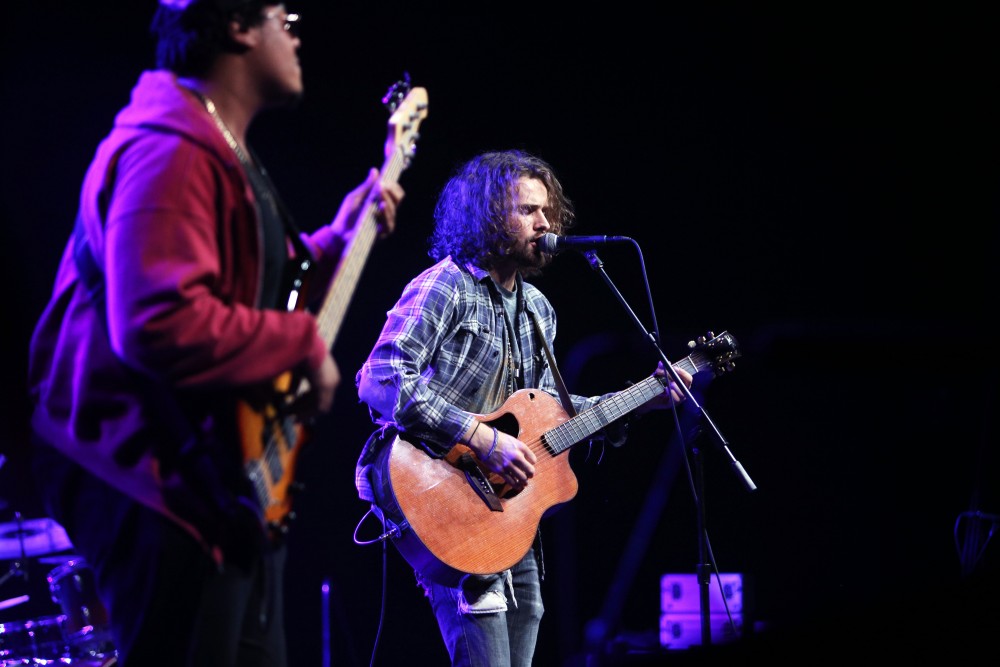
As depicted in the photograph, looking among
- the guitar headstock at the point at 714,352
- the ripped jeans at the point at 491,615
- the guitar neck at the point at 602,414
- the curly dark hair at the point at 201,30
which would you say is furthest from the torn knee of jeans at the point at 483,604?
the curly dark hair at the point at 201,30

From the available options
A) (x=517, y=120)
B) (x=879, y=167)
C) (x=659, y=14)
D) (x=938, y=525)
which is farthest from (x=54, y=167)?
(x=938, y=525)

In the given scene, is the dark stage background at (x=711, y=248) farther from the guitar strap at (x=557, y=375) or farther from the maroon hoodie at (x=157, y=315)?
the maroon hoodie at (x=157, y=315)

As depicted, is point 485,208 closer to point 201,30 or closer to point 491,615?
point 491,615

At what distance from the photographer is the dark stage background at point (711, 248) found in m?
5.36

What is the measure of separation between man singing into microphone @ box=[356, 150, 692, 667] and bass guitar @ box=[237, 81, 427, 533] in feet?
4.39

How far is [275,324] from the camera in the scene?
178 cm

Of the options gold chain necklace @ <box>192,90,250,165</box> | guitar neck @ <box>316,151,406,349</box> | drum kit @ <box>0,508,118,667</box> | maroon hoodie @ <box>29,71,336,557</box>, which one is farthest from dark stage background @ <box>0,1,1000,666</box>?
maroon hoodie @ <box>29,71,336,557</box>

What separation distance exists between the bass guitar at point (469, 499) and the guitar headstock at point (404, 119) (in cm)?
143

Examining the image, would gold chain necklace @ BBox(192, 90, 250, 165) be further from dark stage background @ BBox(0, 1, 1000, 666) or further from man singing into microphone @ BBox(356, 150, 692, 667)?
dark stage background @ BBox(0, 1, 1000, 666)

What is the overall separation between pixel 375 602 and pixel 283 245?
4043 millimetres

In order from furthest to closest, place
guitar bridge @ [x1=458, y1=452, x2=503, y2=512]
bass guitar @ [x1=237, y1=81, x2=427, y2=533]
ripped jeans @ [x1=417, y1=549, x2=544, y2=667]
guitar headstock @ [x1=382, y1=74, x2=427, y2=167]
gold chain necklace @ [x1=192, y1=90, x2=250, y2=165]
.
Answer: guitar bridge @ [x1=458, y1=452, x2=503, y2=512] → ripped jeans @ [x1=417, y1=549, x2=544, y2=667] → guitar headstock @ [x1=382, y1=74, x2=427, y2=167] → gold chain necklace @ [x1=192, y1=90, x2=250, y2=165] → bass guitar @ [x1=237, y1=81, x2=427, y2=533]

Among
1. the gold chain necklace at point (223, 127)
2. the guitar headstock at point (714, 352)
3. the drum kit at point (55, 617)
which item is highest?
the gold chain necklace at point (223, 127)

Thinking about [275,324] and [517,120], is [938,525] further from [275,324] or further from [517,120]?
[275,324]

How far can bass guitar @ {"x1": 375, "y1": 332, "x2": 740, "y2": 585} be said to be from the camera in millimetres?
3385
